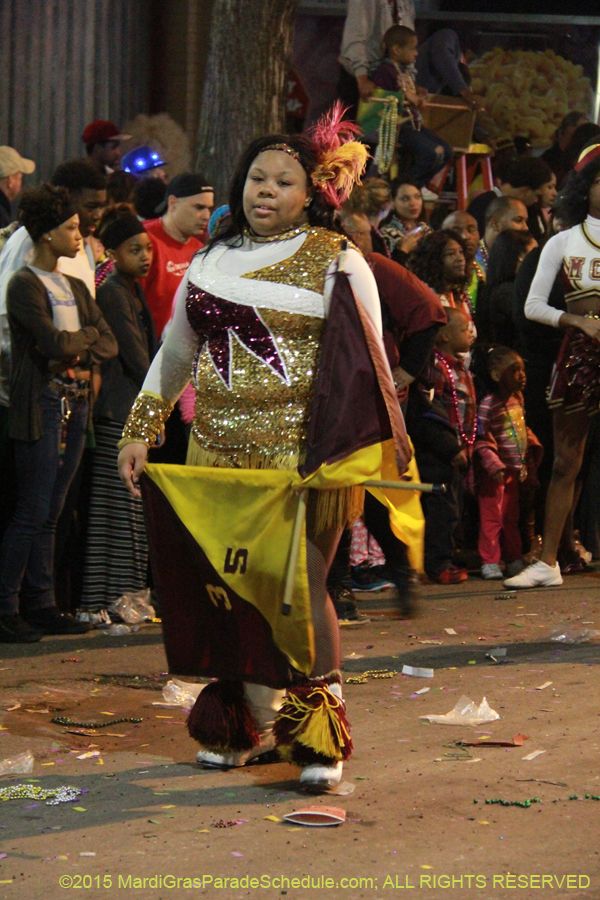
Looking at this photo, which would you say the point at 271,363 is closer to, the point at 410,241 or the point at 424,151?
the point at 410,241

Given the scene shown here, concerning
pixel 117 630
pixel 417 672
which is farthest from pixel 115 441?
pixel 417 672

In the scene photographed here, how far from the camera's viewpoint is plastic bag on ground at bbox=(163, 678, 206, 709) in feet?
18.8

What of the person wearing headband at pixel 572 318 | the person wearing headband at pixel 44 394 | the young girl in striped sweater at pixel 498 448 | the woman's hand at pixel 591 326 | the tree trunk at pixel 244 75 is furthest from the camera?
the tree trunk at pixel 244 75

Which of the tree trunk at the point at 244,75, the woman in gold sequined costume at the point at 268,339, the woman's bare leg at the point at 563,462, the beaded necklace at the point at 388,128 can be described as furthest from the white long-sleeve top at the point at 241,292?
the beaded necklace at the point at 388,128

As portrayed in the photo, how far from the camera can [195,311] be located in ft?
15.2

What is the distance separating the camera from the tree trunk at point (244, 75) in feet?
34.6

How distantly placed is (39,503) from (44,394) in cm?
55

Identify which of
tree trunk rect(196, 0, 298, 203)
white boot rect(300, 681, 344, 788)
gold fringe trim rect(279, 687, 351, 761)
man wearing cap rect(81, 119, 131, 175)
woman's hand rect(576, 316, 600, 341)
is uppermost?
tree trunk rect(196, 0, 298, 203)

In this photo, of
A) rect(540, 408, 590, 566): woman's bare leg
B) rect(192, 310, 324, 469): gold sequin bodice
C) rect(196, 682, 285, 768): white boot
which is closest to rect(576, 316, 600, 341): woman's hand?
rect(540, 408, 590, 566): woman's bare leg

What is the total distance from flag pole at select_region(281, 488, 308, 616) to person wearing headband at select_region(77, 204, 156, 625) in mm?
3186

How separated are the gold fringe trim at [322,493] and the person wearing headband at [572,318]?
374cm

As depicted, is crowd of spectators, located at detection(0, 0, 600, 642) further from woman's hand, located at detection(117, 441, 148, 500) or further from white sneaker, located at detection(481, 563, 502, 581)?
woman's hand, located at detection(117, 441, 148, 500)

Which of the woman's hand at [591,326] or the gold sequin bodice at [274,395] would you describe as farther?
the woman's hand at [591,326]

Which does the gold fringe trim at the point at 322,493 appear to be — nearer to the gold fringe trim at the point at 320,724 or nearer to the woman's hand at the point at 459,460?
the gold fringe trim at the point at 320,724
